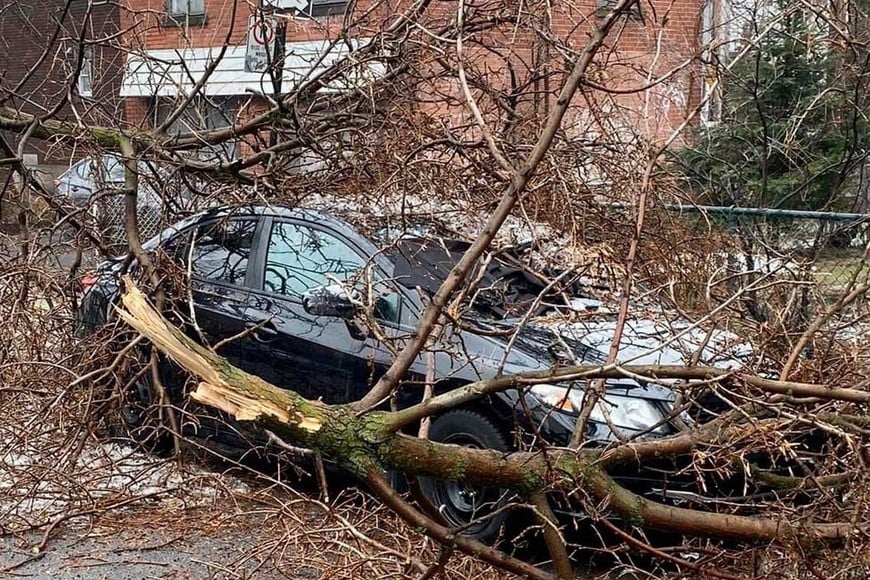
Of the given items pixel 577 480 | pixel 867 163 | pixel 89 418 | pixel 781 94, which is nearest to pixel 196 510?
pixel 89 418

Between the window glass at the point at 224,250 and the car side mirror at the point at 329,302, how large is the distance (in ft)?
2.80

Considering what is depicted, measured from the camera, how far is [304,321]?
5281 millimetres

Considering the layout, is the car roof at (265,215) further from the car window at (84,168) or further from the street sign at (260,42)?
the street sign at (260,42)

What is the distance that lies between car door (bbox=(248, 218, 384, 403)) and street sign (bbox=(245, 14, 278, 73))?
1.33 metres

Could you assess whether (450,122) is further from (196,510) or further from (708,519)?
(708,519)

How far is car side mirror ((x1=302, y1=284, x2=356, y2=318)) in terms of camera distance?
191 inches

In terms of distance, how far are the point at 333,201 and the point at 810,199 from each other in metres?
5.45

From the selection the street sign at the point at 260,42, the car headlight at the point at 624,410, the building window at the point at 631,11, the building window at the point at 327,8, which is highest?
the building window at the point at 327,8

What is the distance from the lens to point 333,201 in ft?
20.8

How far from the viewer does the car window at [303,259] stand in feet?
17.7

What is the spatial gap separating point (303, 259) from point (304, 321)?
46cm

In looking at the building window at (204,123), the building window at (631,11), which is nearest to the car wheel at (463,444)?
the building window at (631,11)

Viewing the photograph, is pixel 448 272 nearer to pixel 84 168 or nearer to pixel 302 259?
pixel 302 259

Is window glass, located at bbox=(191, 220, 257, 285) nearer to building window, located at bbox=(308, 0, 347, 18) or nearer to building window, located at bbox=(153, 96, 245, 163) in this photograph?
building window, located at bbox=(153, 96, 245, 163)
